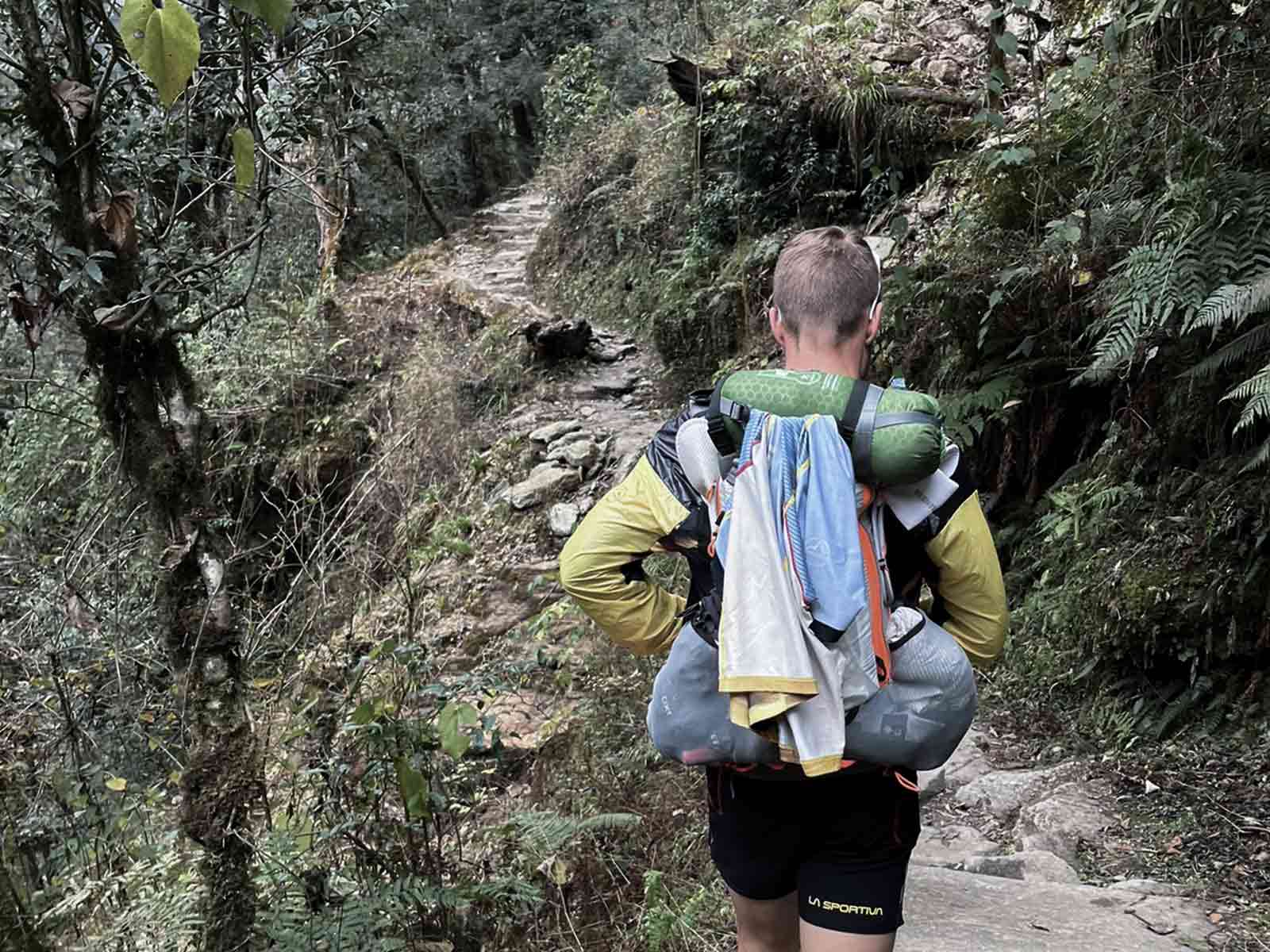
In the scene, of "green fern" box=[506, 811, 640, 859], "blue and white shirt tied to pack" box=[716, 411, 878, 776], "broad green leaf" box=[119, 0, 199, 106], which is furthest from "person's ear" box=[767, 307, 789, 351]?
"green fern" box=[506, 811, 640, 859]

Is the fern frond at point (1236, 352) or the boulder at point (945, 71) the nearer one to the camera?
the fern frond at point (1236, 352)

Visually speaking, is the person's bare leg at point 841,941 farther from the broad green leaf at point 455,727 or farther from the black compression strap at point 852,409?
the broad green leaf at point 455,727

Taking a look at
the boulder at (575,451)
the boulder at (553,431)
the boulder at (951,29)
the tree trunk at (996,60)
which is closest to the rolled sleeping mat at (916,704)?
the tree trunk at (996,60)

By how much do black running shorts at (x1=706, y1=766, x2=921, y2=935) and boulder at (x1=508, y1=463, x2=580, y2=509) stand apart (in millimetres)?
7304

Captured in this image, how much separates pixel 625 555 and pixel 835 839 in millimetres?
665

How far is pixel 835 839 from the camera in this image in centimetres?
198

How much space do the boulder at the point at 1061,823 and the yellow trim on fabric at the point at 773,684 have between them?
8.94 feet

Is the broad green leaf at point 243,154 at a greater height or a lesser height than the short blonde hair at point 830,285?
greater

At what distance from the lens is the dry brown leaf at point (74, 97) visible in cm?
270

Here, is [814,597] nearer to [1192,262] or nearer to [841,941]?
[841,941]

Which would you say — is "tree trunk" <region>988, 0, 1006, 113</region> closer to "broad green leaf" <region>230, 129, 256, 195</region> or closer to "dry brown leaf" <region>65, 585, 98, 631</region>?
"broad green leaf" <region>230, 129, 256, 195</region>

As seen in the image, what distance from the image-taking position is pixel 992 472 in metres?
6.13

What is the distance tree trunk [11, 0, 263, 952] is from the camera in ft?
10.4

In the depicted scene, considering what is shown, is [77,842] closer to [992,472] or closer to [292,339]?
[992,472]
